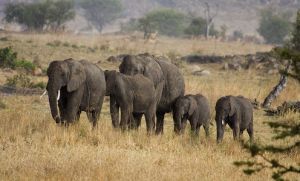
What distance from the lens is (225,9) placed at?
124 metres

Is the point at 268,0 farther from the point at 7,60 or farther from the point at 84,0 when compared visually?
the point at 7,60

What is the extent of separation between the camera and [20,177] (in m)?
9.94

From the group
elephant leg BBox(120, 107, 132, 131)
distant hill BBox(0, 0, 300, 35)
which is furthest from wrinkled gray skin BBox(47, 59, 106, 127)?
distant hill BBox(0, 0, 300, 35)

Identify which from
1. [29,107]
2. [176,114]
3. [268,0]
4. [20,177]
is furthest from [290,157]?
[268,0]

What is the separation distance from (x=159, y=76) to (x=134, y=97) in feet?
4.57

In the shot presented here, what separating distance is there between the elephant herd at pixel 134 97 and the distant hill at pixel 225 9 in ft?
312

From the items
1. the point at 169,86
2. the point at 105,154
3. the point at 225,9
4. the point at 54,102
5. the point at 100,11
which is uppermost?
the point at 54,102

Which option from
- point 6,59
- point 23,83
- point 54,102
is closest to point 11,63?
point 6,59

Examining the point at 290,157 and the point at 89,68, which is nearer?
the point at 290,157

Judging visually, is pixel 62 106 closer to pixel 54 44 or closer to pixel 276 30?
pixel 54 44

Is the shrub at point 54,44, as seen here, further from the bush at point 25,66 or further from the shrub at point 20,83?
the shrub at point 20,83

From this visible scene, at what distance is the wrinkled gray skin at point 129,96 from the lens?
14.8 metres

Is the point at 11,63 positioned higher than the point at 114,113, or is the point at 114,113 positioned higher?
the point at 114,113

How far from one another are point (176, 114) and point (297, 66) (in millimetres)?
8977
